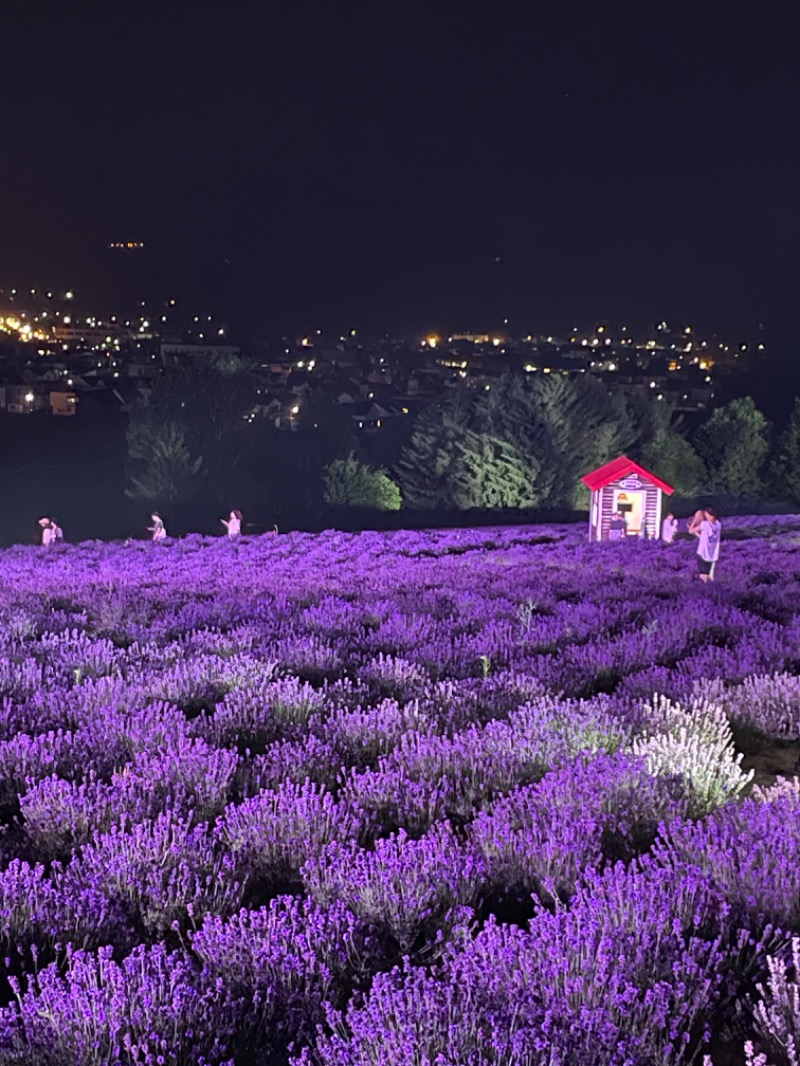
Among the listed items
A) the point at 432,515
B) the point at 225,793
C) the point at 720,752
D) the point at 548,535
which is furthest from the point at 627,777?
the point at 432,515

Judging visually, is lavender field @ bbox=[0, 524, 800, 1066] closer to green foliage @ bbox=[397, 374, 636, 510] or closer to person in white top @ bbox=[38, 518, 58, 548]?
person in white top @ bbox=[38, 518, 58, 548]

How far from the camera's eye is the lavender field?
2441mm

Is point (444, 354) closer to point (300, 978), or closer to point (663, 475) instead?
point (663, 475)

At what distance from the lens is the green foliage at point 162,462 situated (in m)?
75.2

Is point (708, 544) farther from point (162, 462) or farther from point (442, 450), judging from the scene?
point (162, 462)

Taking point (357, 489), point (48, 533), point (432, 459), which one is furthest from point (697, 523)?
point (357, 489)

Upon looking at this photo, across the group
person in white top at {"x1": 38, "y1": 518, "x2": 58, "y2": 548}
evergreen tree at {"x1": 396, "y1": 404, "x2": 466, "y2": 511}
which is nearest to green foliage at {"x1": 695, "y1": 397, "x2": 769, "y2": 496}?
evergreen tree at {"x1": 396, "y1": 404, "x2": 466, "y2": 511}

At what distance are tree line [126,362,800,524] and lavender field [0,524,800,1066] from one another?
5653 centimetres

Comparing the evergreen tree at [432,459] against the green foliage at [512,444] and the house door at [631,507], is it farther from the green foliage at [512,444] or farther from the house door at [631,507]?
the house door at [631,507]

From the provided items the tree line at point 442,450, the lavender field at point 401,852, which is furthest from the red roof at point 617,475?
the tree line at point 442,450

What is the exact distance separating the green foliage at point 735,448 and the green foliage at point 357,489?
1044 inches

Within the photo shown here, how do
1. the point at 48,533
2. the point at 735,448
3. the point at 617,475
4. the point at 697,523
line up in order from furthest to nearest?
the point at 735,448
the point at 617,475
the point at 48,533
the point at 697,523

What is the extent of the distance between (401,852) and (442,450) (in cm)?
6304

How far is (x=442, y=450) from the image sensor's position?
→ 216 feet
